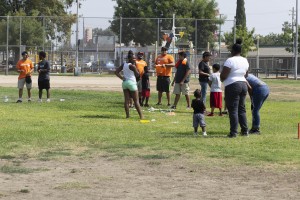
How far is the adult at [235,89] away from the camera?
48.7 ft

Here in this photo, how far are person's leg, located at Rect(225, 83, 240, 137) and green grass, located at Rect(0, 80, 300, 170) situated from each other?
1.02 ft

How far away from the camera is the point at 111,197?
8.62 meters

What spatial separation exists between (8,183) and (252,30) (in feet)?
314

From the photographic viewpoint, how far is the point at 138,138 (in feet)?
47.6

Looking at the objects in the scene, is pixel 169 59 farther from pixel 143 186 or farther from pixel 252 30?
pixel 252 30

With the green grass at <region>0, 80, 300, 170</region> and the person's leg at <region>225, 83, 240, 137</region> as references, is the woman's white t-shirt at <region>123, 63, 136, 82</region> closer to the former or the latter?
the green grass at <region>0, 80, 300, 170</region>

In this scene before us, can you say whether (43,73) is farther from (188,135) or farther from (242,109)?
(242,109)

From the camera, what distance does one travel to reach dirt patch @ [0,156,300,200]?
Result: 28.8 ft

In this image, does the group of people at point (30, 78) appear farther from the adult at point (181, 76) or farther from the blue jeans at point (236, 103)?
the blue jeans at point (236, 103)

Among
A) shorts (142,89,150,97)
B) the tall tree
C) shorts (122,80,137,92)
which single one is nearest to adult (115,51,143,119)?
shorts (122,80,137,92)

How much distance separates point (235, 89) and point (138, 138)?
7.01 ft

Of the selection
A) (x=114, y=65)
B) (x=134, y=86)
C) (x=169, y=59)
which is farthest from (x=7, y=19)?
(x=134, y=86)

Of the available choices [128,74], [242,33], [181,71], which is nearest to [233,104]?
[128,74]

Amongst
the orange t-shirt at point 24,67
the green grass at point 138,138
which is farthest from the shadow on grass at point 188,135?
the orange t-shirt at point 24,67
